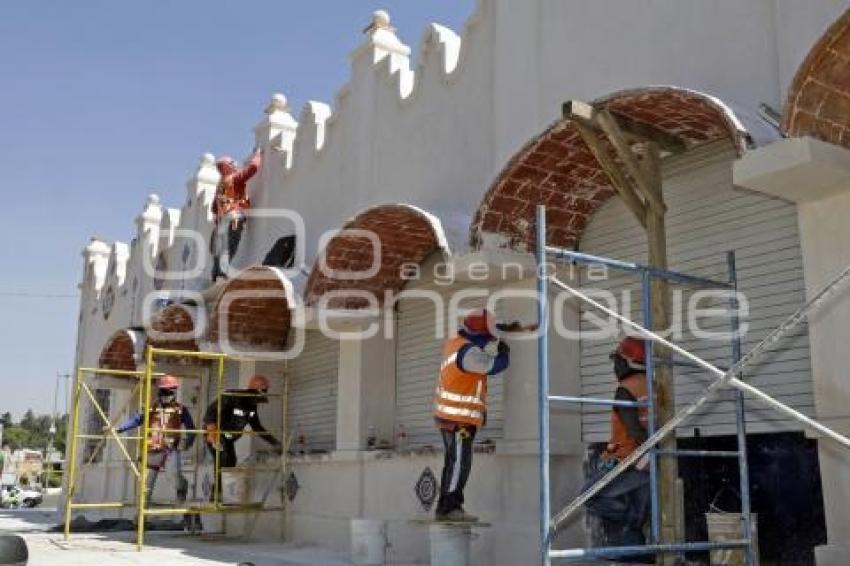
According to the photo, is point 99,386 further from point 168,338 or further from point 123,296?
point 168,338

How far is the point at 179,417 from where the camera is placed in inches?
516

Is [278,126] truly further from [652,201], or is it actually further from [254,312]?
[652,201]

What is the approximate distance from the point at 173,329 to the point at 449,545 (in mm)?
9054

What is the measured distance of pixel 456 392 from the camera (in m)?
8.28

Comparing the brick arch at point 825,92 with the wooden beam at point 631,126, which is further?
the wooden beam at point 631,126

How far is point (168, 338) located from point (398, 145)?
22.1 feet

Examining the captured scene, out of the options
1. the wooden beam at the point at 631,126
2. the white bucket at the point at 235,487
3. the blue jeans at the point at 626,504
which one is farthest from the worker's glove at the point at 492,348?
the white bucket at the point at 235,487

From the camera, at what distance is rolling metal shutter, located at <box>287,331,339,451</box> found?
1271cm

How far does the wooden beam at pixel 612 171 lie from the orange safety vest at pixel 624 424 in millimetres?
1221

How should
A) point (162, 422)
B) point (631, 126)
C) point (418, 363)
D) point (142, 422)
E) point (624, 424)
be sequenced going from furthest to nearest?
point (162, 422) → point (142, 422) → point (418, 363) → point (631, 126) → point (624, 424)

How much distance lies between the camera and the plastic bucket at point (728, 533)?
659 cm

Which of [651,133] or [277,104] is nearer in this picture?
[651,133]

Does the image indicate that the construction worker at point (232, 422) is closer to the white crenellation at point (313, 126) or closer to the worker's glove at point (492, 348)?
the white crenellation at point (313, 126)

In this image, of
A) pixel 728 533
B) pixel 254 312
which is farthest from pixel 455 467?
pixel 254 312
